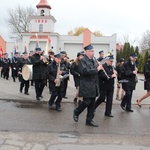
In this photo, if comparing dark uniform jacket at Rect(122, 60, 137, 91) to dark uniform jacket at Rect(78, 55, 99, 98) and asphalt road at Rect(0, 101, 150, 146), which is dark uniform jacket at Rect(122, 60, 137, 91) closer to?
asphalt road at Rect(0, 101, 150, 146)

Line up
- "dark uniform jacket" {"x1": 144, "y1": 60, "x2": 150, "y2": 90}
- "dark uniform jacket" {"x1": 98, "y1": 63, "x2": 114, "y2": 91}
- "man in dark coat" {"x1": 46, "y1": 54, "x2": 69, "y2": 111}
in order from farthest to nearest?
"dark uniform jacket" {"x1": 144, "y1": 60, "x2": 150, "y2": 90}, "man in dark coat" {"x1": 46, "y1": 54, "x2": 69, "y2": 111}, "dark uniform jacket" {"x1": 98, "y1": 63, "x2": 114, "y2": 91}

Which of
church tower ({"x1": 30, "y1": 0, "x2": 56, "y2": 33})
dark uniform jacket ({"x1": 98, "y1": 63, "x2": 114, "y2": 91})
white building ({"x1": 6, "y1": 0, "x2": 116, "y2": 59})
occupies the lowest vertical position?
dark uniform jacket ({"x1": 98, "y1": 63, "x2": 114, "y2": 91})

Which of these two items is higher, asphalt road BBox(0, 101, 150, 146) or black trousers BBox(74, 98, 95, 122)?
black trousers BBox(74, 98, 95, 122)

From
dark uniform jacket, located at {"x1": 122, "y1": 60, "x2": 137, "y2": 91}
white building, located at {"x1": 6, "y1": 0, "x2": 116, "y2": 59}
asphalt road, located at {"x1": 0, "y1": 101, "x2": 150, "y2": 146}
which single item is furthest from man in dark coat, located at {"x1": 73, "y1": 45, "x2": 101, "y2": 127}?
white building, located at {"x1": 6, "y1": 0, "x2": 116, "y2": 59}

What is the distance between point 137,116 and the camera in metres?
7.25

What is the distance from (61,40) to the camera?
4138 cm

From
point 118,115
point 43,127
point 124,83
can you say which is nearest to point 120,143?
point 43,127

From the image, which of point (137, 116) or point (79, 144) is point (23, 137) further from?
point (137, 116)

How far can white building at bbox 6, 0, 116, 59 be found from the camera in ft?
132

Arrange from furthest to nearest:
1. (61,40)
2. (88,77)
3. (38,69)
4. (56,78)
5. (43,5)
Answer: (43,5)
(61,40)
(38,69)
(56,78)
(88,77)

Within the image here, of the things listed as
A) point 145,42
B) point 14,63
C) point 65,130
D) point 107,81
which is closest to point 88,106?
point 65,130

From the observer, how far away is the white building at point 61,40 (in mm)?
40094

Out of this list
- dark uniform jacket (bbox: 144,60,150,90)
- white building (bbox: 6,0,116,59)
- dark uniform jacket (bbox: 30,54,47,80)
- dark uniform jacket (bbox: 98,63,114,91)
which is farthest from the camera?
white building (bbox: 6,0,116,59)

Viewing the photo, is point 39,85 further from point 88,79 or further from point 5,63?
point 5,63
